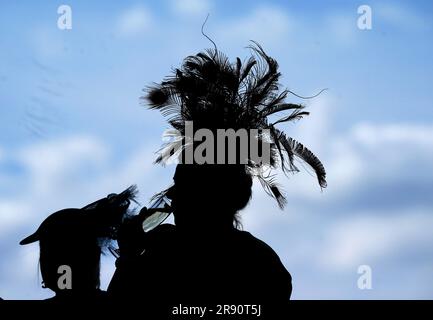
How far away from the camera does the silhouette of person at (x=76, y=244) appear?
3.35 m

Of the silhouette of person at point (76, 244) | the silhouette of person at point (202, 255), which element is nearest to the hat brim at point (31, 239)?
the silhouette of person at point (76, 244)

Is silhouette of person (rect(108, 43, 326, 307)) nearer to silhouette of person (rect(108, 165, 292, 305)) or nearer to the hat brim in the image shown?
silhouette of person (rect(108, 165, 292, 305))

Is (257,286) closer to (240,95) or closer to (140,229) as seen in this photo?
(140,229)

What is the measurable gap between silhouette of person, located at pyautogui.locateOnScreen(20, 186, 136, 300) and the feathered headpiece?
51 centimetres

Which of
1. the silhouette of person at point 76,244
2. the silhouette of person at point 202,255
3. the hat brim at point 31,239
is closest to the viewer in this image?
the silhouette of person at point 202,255

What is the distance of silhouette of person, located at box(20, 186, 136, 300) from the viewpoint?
11.0ft

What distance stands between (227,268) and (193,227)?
1.00 ft

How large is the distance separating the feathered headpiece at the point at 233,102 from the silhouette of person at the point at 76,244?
1.66 ft

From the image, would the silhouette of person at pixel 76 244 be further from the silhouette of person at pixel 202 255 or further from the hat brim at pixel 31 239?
the silhouette of person at pixel 202 255

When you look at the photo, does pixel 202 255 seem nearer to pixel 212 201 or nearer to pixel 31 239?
pixel 212 201

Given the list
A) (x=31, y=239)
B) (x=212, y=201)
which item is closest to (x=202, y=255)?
(x=212, y=201)

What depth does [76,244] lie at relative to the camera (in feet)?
11.4
